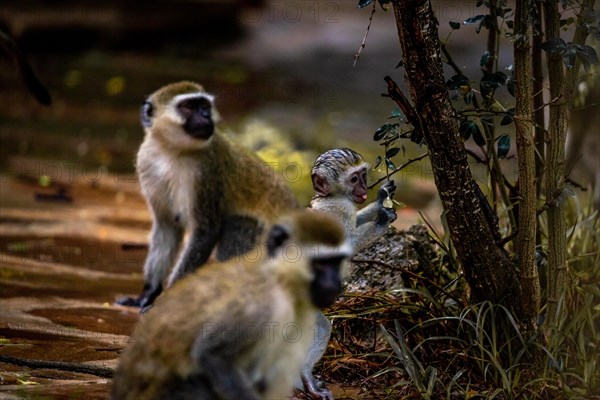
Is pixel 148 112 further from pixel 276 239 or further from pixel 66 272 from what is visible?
pixel 276 239

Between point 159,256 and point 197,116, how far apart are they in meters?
1.17

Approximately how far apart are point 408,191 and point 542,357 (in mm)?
6030

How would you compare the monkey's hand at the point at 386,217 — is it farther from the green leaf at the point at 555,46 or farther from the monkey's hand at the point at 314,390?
the green leaf at the point at 555,46

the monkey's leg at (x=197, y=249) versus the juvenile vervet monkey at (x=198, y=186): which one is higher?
the juvenile vervet monkey at (x=198, y=186)

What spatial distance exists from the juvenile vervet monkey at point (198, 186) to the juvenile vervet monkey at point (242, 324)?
3.55 meters

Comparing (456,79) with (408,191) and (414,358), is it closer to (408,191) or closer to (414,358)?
(414,358)

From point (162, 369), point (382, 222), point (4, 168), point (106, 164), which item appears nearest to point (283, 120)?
point (106, 164)

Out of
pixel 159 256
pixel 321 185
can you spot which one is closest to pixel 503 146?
pixel 321 185

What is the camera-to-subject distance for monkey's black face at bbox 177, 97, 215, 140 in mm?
7652

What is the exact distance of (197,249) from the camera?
7668 millimetres

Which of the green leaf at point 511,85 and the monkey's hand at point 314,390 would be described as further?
A: the green leaf at point 511,85

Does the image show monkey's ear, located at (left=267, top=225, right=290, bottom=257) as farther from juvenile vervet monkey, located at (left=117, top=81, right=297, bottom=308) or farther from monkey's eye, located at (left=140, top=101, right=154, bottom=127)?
monkey's eye, located at (left=140, top=101, right=154, bottom=127)

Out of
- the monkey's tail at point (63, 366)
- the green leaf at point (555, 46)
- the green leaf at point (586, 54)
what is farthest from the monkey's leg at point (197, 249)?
the green leaf at point (586, 54)

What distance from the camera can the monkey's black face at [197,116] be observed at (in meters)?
7.65
